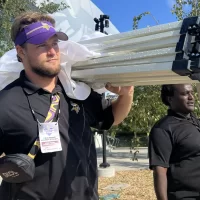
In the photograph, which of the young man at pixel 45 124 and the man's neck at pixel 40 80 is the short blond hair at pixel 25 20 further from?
the man's neck at pixel 40 80

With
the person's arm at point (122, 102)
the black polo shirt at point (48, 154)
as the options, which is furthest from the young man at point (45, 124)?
the person's arm at point (122, 102)

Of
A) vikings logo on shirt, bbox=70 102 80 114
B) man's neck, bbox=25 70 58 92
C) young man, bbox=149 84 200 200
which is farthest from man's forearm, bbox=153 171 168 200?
man's neck, bbox=25 70 58 92

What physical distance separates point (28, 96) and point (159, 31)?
87 centimetres

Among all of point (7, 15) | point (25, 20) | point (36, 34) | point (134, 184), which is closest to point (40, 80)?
point (36, 34)

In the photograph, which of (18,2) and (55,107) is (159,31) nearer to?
(55,107)

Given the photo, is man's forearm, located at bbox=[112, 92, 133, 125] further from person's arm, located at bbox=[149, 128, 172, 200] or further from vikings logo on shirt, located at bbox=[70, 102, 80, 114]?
person's arm, located at bbox=[149, 128, 172, 200]

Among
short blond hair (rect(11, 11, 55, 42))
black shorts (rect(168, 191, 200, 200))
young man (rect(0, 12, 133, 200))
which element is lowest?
black shorts (rect(168, 191, 200, 200))

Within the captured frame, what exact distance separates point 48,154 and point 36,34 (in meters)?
A: 0.70

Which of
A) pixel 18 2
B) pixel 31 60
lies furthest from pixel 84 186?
pixel 18 2

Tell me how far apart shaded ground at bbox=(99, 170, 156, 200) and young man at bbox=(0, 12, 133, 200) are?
4723 millimetres

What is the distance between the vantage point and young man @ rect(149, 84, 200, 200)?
2.92m

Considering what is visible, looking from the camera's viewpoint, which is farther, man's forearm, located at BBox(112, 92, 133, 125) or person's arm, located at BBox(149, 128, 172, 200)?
person's arm, located at BBox(149, 128, 172, 200)

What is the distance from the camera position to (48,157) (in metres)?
2.20

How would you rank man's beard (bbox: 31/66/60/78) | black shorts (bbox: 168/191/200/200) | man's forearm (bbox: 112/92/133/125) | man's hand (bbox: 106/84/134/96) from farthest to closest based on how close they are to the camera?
black shorts (bbox: 168/191/200/200)
man's forearm (bbox: 112/92/133/125)
man's hand (bbox: 106/84/134/96)
man's beard (bbox: 31/66/60/78)
